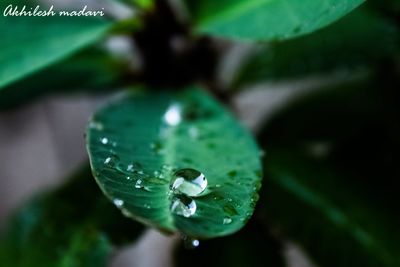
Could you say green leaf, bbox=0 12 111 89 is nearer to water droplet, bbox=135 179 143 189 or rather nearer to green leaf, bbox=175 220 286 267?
water droplet, bbox=135 179 143 189

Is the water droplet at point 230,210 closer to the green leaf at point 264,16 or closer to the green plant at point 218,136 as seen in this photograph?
the green plant at point 218,136

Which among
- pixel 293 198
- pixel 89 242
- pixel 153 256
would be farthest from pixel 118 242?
pixel 153 256

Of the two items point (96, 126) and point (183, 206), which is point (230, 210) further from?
point (96, 126)

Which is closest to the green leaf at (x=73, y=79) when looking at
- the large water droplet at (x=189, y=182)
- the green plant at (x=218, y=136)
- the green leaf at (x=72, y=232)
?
the green plant at (x=218, y=136)

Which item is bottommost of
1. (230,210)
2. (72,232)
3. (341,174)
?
(341,174)

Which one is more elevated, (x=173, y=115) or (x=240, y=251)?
(x=173, y=115)

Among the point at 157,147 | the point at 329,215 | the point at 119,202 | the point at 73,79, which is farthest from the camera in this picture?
the point at 73,79

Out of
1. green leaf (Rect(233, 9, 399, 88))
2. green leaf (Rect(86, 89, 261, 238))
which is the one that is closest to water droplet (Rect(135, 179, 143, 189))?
green leaf (Rect(86, 89, 261, 238))

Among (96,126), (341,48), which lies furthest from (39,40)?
(341,48)
